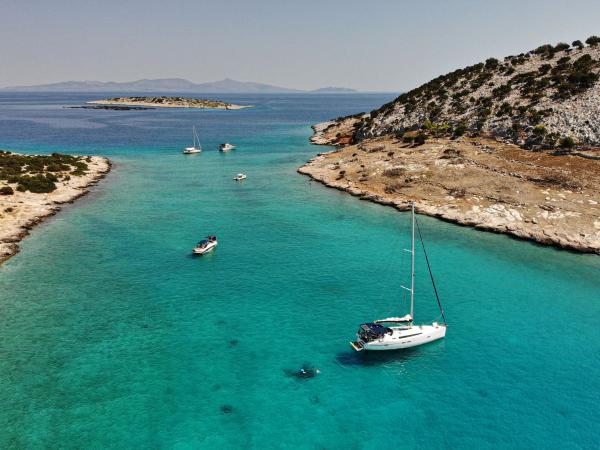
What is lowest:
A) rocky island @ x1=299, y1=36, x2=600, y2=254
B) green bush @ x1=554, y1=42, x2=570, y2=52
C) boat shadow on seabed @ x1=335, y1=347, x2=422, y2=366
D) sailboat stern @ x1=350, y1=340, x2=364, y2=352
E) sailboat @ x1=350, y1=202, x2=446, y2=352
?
boat shadow on seabed @ x1=335, y1=347, x2=422, y2=366

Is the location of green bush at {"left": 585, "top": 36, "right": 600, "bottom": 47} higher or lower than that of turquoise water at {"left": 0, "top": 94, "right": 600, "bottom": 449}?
higher

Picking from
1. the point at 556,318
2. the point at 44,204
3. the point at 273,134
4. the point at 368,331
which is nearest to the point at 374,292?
the point at 368,331

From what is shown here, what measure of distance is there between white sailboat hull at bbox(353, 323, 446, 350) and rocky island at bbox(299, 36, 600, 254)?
1263 inches

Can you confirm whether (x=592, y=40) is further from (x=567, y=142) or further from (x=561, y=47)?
(x=567, y=142)

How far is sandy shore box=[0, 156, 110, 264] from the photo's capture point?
58.1m

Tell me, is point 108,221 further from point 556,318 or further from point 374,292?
point 556,318

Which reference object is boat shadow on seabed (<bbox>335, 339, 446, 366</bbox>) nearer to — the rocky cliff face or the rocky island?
the rocky island

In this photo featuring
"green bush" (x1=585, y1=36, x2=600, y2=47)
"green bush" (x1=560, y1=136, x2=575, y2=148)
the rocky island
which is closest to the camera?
the rocky island

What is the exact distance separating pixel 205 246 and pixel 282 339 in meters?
22.5

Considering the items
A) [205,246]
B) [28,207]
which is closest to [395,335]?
[205,246]

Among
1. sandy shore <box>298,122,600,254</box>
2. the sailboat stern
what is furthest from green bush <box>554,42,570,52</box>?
the sailboat stern

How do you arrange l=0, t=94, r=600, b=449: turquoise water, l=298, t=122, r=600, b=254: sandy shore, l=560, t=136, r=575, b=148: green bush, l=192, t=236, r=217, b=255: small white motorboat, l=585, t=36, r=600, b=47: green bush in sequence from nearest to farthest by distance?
l=0, t=94, r=600, b=449: turquoise water
l=192, t=236, r=217, b=255: small white motorboat
l=298, t=122, r=600, b=254: sandy shore
l=560, t=136, r=575, b=148: green bush
l=585, t=36, r=600, b=47: green bush

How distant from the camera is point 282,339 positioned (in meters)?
37.9

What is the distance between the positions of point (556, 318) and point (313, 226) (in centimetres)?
3663
